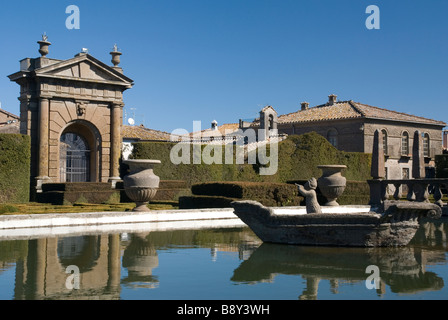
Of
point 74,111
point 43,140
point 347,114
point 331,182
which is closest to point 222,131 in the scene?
point 347,114

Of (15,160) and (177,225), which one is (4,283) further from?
(15,160)

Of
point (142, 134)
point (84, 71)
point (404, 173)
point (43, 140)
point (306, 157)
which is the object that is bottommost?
point (404, 173)

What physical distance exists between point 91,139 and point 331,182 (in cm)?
1452

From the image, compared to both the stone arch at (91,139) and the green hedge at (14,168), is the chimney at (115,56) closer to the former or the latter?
the stone arch at (91,139)

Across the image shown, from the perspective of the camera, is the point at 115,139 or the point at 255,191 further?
the point at 115,139

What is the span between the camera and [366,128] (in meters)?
43.7

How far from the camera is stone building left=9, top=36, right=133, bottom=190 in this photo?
27812mm

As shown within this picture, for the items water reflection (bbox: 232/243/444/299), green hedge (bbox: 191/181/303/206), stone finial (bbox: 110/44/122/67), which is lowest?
water reflection (bbox: 232/243/444/299)

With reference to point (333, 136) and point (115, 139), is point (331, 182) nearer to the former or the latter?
point (115, 139)

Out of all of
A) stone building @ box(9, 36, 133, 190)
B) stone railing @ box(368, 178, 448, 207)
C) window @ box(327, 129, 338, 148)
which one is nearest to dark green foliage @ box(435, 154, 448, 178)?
window @ box(327, 129, 338, 148)

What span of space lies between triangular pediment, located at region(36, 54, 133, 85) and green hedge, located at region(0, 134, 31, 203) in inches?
175

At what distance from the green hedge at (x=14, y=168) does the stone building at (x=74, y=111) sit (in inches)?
93.3

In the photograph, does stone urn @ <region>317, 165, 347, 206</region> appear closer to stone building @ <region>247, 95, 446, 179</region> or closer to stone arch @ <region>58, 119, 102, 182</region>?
stone arch @ <region>58, 119, 102, 182</region>
